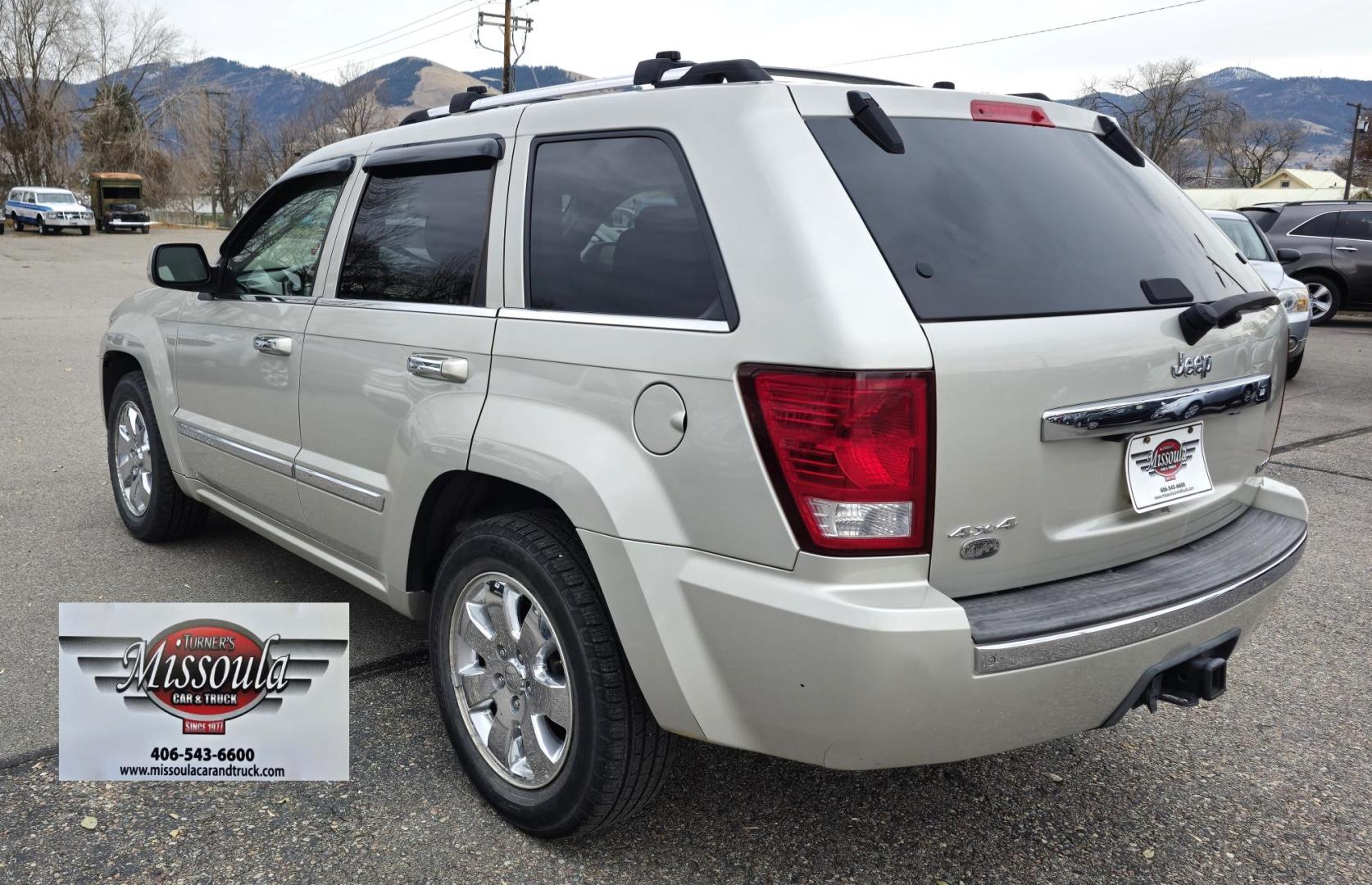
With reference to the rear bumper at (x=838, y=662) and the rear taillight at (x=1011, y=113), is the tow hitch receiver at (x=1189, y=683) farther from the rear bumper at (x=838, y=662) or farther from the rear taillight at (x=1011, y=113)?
the rear taillight at (x=1011, y=113)

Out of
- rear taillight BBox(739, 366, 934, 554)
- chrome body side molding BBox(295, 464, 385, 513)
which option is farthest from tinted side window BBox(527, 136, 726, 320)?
chrome body side molding BBox(295, 464, 385, 513)

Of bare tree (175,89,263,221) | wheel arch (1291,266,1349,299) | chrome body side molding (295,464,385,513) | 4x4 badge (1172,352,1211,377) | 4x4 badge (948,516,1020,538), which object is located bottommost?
chrome body side molding (295,464,385,513)

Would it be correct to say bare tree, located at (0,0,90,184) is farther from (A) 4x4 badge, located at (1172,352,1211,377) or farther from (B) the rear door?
(A) 4x4 badge, located at (1172,352,1211,377)

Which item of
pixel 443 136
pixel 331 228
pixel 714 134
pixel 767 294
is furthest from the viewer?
pixel 331 228

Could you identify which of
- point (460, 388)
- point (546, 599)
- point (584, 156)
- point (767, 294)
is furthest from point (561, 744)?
point (584, 156)

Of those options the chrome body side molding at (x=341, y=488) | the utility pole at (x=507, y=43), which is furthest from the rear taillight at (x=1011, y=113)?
the utility pole at (x=507, y=43)

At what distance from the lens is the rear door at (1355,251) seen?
49.2 feet

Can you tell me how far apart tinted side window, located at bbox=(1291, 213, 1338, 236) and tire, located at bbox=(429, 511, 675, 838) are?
1633 centimetres

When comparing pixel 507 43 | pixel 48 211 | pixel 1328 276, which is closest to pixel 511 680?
pixel 1328 276

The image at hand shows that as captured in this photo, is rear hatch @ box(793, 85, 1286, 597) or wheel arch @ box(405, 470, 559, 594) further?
wheel arch @ box(405, 470, 559, 594)

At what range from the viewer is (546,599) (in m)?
2.42

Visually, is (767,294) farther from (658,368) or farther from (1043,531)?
(1043,531)

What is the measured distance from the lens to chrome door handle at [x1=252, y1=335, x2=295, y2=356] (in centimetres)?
342

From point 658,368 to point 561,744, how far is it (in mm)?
985
